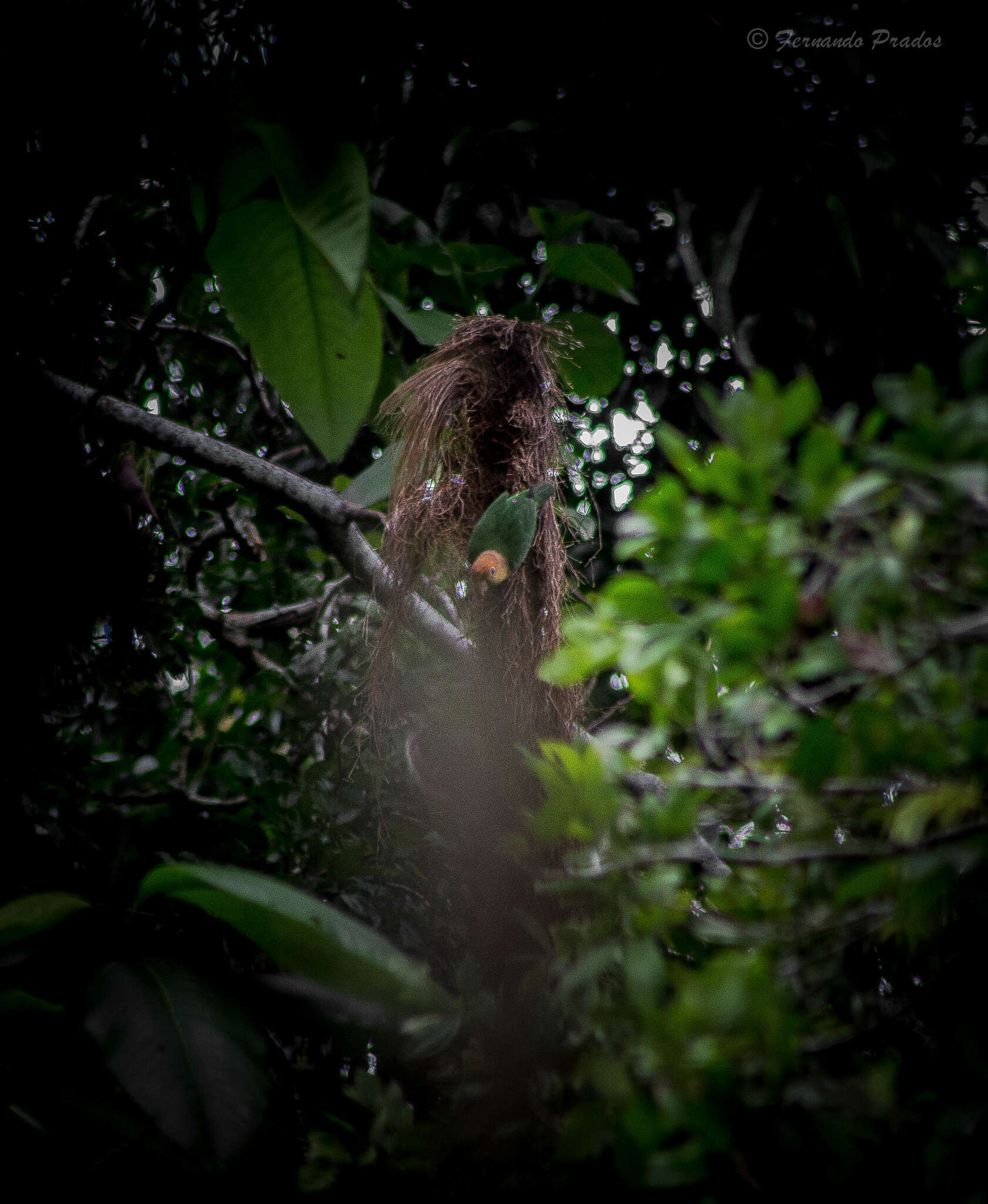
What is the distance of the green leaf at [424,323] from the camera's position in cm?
122

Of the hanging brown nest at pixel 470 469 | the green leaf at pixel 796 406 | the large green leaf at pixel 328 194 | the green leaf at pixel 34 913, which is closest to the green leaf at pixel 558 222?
→ the hanging brown nest at pixel 470 469

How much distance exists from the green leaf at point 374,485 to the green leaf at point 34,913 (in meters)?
0.69

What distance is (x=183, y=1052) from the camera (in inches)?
32.1

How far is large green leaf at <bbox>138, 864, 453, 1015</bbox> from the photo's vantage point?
680mm

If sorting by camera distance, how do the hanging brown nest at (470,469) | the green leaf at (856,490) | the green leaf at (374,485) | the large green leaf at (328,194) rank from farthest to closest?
the green leaf at (374,485) → the hanging brown nest at (470,469) → the large green leaf at (328,194) → the green leaf at (856,490)

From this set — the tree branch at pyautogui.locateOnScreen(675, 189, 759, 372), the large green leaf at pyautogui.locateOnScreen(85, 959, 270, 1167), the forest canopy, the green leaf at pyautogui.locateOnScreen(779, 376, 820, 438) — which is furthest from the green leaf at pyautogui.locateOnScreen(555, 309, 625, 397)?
the large green leaf at pyautogui.locateOnScreen(85, 959, 270, 1167)

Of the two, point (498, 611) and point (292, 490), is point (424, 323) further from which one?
point (498, 611)

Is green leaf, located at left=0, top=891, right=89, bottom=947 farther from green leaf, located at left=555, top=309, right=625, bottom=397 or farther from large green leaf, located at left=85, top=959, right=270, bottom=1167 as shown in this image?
green leaf, located at left=555, top=309, right=625, bottom=397

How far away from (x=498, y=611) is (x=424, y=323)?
0.61 m

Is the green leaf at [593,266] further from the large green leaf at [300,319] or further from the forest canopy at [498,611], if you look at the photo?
the large green leaf at [300,319]

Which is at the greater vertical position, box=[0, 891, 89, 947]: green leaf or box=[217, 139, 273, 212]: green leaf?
box=[217, 139, 273, 212]: green leaf

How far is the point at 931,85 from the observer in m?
1.56

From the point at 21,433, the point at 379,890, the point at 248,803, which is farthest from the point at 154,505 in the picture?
the point at 379,890

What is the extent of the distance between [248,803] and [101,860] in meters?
0.29
